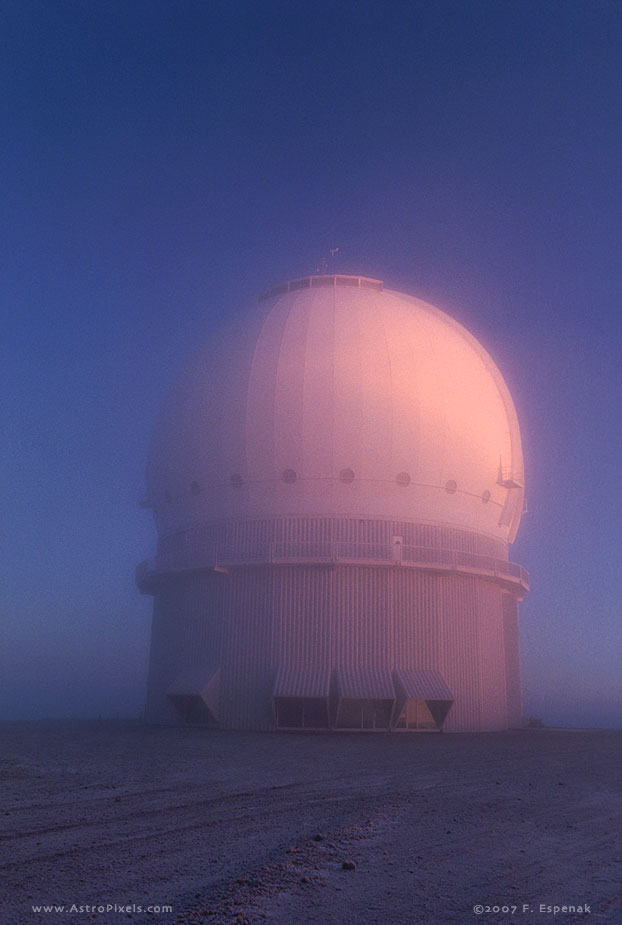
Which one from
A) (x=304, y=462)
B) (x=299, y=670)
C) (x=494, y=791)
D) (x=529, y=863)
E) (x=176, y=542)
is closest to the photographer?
(x=529, y=863)

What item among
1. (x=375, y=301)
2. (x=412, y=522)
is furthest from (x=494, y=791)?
(x=375, y=301)

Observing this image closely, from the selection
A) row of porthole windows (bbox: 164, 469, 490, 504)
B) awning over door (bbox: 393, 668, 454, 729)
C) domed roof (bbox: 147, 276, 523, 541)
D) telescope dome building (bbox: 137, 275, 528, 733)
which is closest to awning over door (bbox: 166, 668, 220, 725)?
telescope dome building (bbox: 137, 275, 528, 733)

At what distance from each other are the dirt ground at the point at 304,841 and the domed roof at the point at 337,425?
1128cm

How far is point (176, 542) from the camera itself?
24562 mm

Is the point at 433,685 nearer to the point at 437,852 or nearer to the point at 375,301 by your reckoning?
the point at 375,301

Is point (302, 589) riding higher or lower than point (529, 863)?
higher

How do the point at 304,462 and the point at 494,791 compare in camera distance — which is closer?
the point at 494,791

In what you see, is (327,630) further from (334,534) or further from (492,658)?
(492,658)

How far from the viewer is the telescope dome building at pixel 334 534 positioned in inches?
841

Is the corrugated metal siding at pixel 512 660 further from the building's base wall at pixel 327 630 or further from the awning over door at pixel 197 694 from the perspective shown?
the awning over door at pixel 197 694

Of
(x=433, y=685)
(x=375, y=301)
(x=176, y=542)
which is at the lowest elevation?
(x=433, y=685)

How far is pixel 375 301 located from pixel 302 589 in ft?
34.4

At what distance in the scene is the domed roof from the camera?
22.5 meters

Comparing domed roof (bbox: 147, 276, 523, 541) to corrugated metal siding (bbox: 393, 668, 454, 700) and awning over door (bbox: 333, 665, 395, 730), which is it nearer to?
corrugated metal siding (bbox: 393, 668, 454, 700)
